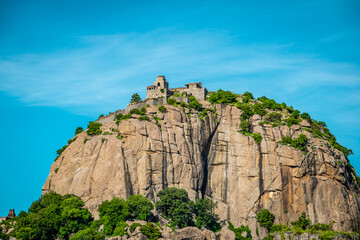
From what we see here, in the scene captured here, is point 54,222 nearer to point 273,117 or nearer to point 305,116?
point 273,117

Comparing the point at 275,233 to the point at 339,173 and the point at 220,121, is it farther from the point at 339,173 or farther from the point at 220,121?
the point at 220,121

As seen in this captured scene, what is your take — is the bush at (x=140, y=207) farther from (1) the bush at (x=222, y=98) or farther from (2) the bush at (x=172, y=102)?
(1) the bush at (x=222, y=98)

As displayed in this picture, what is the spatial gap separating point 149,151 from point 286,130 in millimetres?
28455

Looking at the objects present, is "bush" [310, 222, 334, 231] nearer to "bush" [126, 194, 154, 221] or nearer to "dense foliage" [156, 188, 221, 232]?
"dense foliage" [156, 188, 221, 232]

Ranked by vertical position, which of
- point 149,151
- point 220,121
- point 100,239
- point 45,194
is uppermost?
point 220,121

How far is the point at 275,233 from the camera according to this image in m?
110

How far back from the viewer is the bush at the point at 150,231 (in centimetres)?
9594

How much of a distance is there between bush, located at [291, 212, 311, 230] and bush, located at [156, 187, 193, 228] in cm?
1957

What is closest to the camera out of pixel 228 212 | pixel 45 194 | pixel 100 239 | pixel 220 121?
pixel 100 239

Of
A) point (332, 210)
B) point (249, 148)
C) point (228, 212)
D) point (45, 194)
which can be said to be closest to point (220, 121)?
point (249, 148)

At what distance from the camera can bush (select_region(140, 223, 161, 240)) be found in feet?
315

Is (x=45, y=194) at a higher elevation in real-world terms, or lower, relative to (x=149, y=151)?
lower

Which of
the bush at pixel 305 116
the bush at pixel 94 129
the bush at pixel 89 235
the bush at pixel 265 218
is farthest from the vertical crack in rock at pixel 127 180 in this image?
the bush at pixel 305 116

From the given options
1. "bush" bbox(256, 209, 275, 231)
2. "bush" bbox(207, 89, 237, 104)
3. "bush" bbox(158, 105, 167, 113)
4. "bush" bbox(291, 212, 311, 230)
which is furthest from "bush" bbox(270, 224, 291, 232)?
"bush" bbox(158, 105, 167, 113)
